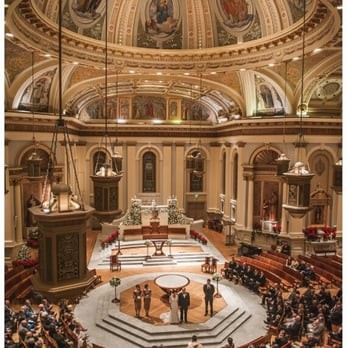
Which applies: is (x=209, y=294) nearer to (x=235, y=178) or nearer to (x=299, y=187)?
(x=299, y=187)

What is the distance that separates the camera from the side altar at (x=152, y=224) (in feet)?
68.6

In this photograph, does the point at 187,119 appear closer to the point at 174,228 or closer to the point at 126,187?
the point at 126,187

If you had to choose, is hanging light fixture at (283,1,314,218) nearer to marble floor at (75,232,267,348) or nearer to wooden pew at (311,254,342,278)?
marble floor at (75,232,267,348)

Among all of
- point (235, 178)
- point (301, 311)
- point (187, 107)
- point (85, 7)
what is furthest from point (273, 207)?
point (85, 7)

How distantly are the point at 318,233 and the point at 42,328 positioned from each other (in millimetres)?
13132

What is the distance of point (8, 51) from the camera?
1323cm

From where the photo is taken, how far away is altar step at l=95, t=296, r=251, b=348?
432 inches

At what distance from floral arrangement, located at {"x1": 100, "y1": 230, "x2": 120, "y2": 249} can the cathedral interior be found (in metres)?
0.86

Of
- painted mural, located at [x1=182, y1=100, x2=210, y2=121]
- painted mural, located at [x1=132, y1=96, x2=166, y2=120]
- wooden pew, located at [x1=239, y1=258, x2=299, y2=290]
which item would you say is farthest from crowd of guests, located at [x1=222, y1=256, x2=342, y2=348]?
painted mural, located at [x1=132, y1=96, x2=166, y2=120]

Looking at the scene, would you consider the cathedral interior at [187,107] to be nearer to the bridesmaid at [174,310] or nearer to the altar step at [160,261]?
the altar step at [160,261]

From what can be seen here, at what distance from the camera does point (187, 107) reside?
24.7 m

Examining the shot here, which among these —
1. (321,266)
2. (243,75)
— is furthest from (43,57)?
(321,266)

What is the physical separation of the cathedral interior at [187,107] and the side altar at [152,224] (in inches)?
8.4

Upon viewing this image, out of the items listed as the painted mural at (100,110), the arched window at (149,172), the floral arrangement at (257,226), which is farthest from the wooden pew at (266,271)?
the painted mural at (100,110)
